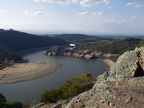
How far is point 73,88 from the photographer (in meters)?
27.4

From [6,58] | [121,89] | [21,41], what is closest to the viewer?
[121,89]

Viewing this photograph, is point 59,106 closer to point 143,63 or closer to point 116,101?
point 116,101

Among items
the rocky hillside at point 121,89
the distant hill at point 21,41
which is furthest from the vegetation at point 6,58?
the rocky hillside at point 121,89

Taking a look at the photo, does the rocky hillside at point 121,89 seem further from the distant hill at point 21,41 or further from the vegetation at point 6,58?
the distant hill at point 21,41

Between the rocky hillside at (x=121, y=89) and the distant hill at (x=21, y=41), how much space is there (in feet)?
366

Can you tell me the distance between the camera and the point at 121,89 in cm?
1399

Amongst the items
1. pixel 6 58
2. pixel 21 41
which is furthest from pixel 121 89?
pixel 21 41

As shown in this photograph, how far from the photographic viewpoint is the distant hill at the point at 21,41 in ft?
415

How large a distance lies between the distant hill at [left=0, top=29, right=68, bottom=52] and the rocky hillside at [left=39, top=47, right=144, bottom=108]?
366 feet

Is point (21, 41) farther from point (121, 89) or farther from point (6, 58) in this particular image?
point (121, 89)

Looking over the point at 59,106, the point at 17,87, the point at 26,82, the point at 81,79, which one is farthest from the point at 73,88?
the point at 26,82

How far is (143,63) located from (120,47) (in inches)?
4098

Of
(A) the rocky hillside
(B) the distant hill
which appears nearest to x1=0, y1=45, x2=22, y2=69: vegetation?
(B) the distant hill

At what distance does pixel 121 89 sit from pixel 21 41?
13144 centimetres
